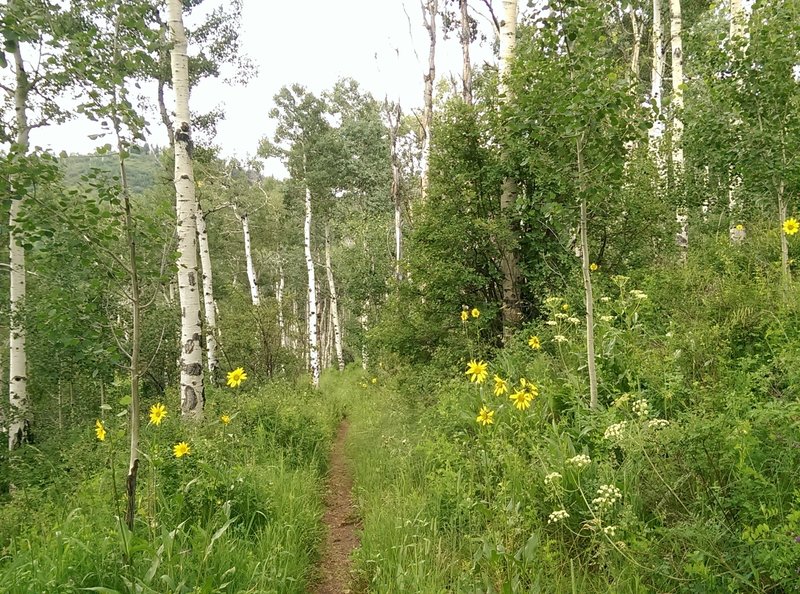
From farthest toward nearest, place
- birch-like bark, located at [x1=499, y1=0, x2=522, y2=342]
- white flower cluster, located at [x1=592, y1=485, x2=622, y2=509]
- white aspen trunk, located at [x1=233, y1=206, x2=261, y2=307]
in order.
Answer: white aspen trunk, located at [x1=233, y1=206, x2=261, y2=307] → birch-like bark, located at [x1=499, y1=0, x2=522, y2=342] → white flower cluster, located at [x1=592, y1=485, x2=622, y2=509]

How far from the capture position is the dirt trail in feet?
11.4

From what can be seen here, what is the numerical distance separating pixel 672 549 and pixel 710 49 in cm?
516

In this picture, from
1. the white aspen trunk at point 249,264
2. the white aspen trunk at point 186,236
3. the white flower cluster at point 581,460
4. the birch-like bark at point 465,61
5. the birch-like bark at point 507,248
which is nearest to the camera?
the white flower cluster at point 581,460

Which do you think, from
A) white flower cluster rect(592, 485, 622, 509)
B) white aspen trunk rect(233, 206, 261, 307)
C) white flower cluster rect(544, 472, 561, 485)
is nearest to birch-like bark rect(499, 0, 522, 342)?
white flower cluster rect(544, 472, 561, 485)

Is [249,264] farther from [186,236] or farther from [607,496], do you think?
[607,496]

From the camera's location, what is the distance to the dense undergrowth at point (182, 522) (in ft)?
8.07

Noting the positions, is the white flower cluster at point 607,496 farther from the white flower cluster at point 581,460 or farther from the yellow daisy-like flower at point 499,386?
the yellow daisy-like flower at point 499,386

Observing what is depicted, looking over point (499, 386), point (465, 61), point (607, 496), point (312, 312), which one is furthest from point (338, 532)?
point (312, 312)

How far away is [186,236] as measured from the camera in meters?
5.31

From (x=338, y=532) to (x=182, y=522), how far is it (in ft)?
5.38

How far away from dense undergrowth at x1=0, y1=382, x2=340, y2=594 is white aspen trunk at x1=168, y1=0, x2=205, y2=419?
380 millimetres

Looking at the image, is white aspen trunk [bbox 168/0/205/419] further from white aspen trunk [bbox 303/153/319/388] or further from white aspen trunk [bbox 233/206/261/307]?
white aspen trunk [bbox 233/206/261/307]

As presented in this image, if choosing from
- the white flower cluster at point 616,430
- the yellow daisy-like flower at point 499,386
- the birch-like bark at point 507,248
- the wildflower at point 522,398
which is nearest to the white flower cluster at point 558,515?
the white flower cluster at point 616,430

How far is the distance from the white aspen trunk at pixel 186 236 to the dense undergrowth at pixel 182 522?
1.25ft
